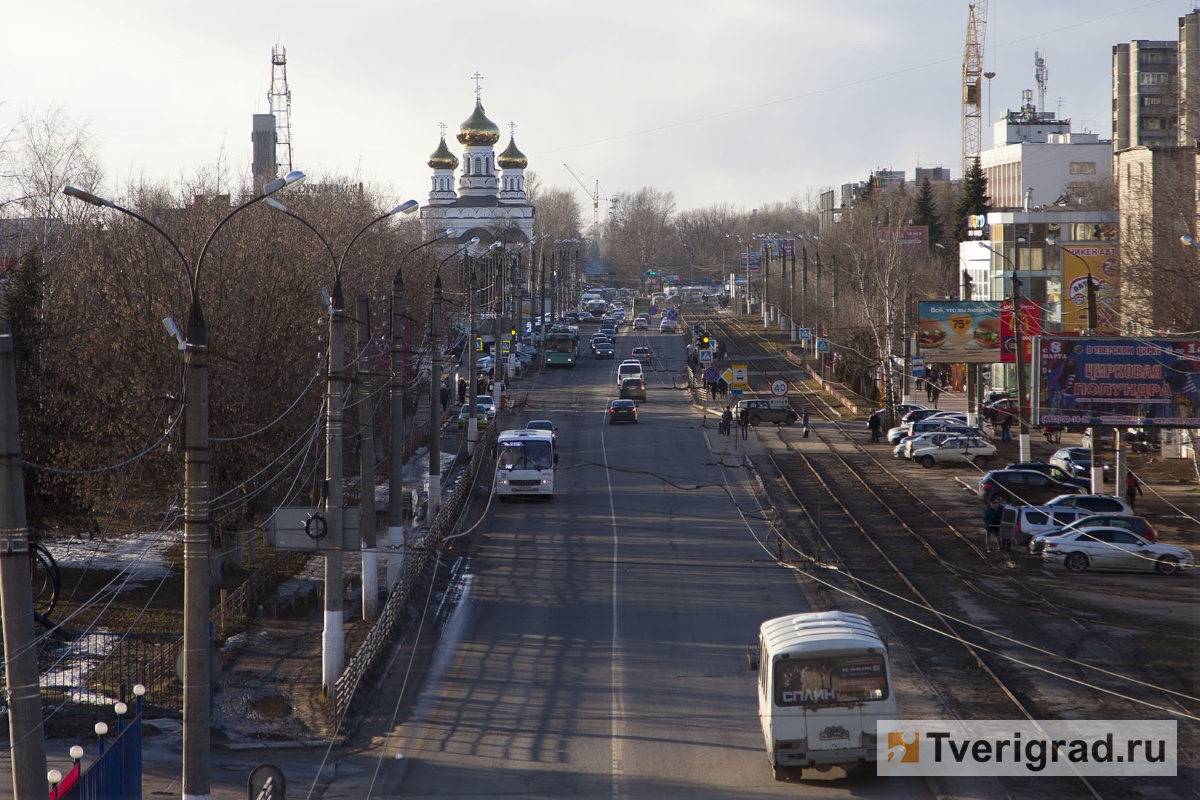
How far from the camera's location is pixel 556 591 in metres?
24.4

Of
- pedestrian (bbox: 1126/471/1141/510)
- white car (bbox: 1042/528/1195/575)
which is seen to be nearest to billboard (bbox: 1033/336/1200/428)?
Result: pedestrian (bbox: 1126/471/1141/510)

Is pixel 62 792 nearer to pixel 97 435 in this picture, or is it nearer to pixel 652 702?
pixel 652 702

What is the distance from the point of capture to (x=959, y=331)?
44.8 m

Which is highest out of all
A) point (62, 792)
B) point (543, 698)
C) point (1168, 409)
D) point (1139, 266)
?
point (1139, 266)

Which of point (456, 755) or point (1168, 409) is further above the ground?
point (1168, 409)

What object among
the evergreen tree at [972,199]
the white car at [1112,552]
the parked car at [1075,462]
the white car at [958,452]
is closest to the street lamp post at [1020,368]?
the parked car at [1075,462]

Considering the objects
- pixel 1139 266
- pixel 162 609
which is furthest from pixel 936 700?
pixel 1139 266

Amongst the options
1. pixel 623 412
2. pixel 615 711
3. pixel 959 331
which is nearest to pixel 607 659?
pixel 615 711

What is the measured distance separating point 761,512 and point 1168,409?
10932 millimetres

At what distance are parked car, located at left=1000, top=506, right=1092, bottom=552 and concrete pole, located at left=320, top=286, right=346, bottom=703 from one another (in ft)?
55.6

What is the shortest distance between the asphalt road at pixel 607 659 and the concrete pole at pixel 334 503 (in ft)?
4.92

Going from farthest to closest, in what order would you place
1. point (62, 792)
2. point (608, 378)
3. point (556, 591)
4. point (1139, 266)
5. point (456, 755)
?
point (608, 378) → point (1139, 266) → point (556, 591) → point (456, 755) → point (62, 792)

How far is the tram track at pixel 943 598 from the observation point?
1688cm

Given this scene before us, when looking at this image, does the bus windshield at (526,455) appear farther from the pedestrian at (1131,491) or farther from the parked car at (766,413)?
the parked car at (766,413)
